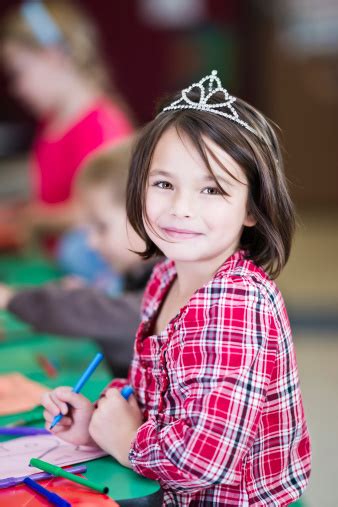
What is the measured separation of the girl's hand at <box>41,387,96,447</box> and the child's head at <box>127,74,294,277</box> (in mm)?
253

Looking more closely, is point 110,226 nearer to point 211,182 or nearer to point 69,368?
point 69,368

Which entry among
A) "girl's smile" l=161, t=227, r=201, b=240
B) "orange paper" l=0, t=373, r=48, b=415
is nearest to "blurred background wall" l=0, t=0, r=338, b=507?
"orange paper" l=0, t=373, r=48, b=415

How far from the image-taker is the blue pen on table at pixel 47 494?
3.21ft

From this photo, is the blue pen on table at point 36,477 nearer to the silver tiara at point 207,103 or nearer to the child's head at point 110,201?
the silver tiara at point 207,103

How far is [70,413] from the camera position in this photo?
1192mm

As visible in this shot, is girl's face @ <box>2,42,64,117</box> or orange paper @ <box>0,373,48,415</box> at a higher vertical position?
girl's face @ <box>2,42,64,117</box>

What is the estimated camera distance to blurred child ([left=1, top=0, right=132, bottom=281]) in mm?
2725

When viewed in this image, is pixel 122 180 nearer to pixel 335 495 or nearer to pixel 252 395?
pixel 252 395

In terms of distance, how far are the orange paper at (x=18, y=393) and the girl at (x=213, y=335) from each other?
0.17 m

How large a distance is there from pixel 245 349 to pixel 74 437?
1.02 feet

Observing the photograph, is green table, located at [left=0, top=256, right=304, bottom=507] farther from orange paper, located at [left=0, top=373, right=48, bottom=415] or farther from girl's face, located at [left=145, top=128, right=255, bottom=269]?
girl's face, located at [left=145, top=128, right=255, bottom=269]

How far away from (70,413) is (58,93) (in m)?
1.83

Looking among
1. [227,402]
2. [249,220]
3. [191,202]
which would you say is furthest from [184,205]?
[227,402]

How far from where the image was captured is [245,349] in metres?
1.01
